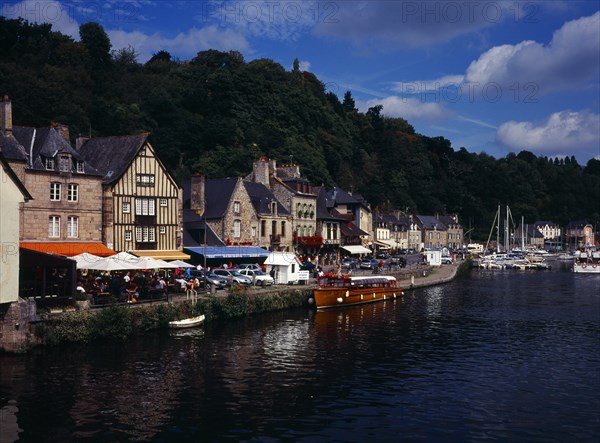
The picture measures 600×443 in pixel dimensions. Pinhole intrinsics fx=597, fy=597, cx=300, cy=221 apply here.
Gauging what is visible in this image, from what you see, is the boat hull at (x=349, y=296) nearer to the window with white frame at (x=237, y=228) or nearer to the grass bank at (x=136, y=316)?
the grass bank at (x=136, y=316)

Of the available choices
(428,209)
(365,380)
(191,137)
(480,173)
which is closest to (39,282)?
(365,380)

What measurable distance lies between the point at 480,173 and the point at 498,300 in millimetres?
116642

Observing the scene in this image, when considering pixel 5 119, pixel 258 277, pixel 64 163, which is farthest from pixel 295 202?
pixel 5 119

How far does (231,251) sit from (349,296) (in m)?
10.9

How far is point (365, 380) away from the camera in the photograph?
23891 mm

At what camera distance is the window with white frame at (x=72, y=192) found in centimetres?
3912

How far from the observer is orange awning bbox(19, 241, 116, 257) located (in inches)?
1441

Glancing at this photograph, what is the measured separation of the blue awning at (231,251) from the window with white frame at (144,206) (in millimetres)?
5302

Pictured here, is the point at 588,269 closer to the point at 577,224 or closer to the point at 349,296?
the point at 349,296

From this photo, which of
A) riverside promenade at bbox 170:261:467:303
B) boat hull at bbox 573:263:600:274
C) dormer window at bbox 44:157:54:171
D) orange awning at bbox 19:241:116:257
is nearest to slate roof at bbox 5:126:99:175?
dormer window at bbox 44:157:54:171

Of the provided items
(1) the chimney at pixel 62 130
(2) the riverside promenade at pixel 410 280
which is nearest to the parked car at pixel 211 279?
(2) the riverside promenade at pixel 410 280

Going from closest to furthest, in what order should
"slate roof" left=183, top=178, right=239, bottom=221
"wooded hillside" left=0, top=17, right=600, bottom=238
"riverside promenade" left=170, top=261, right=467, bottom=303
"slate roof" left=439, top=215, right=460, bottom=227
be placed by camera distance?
"riverside promenade" left=170, top=261, right=467, bottom=303, "slate roof" left=183, top=178, right=239, bottom=221, "wooded hillside" left=0, top=17, right=600, bottom=238, "slate roof" left=439, top=215, right=460, bottom=227

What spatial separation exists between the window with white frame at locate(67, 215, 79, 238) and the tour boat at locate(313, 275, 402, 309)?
1684cm

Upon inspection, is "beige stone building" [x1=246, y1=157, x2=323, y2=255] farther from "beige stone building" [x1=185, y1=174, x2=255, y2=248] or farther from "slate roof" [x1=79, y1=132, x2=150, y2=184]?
"slate roof" [x1=79, y1=132, x2=150, y2=184]
